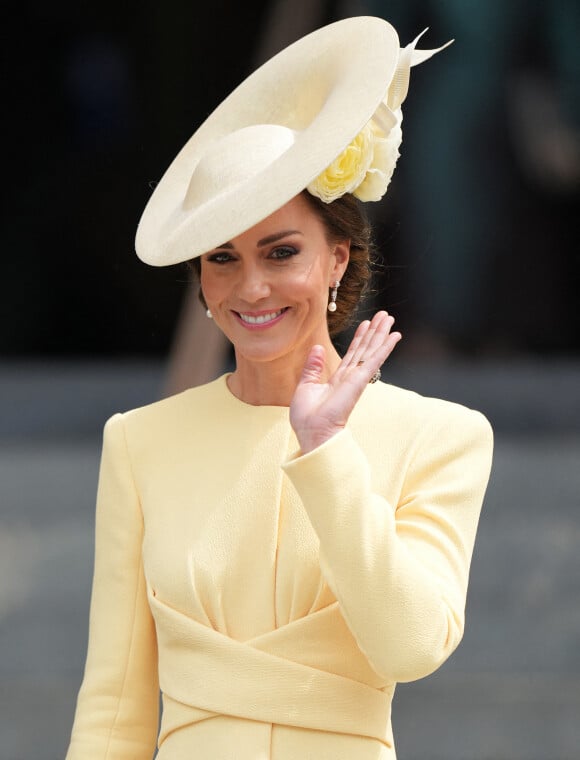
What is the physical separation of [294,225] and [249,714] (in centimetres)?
64

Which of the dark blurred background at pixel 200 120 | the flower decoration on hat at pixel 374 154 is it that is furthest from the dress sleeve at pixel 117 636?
the dark blurred background at pixel 200 120

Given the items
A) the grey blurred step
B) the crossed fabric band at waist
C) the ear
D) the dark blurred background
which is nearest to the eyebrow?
the ear

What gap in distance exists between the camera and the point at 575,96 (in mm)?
7488

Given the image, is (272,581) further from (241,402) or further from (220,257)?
(220,257)

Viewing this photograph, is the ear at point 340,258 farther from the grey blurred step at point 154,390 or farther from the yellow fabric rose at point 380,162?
the grey blurred step at point 154,390

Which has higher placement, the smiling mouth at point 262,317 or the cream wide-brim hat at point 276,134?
the cream wide-brim hat at point 276,134

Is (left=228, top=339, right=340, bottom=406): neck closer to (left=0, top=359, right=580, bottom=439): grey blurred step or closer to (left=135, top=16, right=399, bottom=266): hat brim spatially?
(left=135, top=16, right=399, bottom=266): hat brim

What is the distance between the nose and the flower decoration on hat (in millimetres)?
130

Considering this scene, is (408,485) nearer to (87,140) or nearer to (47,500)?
(47,500)

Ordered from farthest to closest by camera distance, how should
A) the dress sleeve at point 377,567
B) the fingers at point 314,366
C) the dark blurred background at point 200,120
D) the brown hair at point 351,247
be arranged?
the dark blurred background at point 200,120 → the brown hair at point 351,247 → the fingers at point 314,366 → the dress sleeve at point 377,567

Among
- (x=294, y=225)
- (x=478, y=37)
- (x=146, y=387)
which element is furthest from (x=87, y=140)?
(x=294, y=225)

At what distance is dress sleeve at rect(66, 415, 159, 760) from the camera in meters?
2.19

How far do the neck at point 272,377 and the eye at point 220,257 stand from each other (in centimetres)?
16

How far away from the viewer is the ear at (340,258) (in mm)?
2174
